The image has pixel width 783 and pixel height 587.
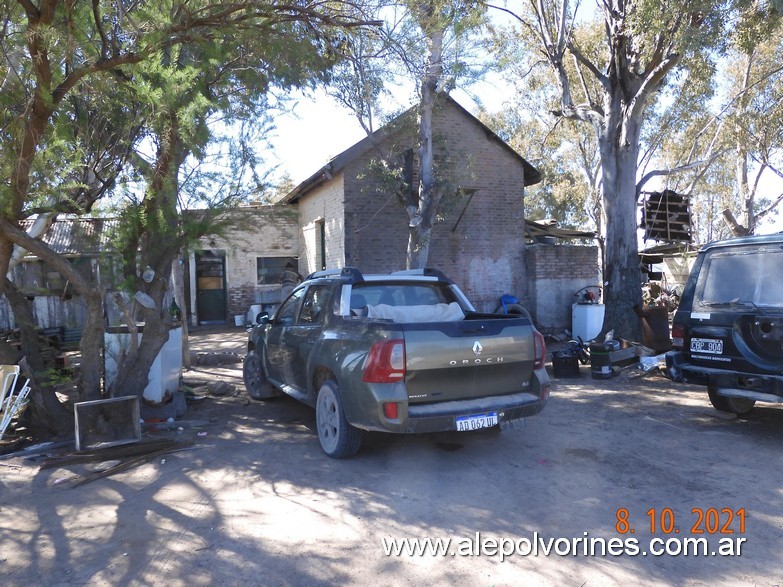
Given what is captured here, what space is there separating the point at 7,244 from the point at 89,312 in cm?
102

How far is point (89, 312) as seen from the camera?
6.15 m

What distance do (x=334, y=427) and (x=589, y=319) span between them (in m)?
9.66

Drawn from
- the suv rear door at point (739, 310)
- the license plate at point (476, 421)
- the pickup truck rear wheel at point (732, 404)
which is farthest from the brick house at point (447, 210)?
the license plate at point (476, 421)

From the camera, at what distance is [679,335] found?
644 cm

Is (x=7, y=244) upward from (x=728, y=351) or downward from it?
upward

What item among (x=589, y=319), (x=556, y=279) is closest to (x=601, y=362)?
(x=589, y=319)

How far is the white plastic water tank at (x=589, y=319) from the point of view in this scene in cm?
1345

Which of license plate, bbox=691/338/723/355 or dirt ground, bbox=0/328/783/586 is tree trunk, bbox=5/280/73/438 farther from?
license plate, bbox=691/338/723/355

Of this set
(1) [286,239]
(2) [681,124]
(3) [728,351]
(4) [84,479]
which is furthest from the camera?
(2) [681,124]

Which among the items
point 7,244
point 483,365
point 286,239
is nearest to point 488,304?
point 286,239

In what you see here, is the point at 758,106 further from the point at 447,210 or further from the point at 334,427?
the point at 334,427

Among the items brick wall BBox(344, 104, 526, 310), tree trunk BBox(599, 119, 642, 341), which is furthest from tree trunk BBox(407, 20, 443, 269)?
tree trunk BBox(599, 119, 642, 341)

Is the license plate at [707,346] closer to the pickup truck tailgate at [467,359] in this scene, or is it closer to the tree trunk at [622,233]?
the pickup truck tailgate at [467,359]

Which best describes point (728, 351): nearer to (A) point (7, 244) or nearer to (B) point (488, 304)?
(A) point (7, 244)
